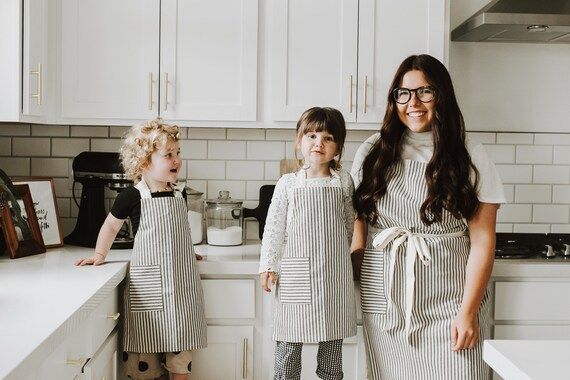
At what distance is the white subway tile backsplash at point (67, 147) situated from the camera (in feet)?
10.1

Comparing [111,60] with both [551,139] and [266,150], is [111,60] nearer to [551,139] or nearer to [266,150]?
[266,150]

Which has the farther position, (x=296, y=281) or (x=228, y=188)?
(x=228, y=188)

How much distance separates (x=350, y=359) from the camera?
257cm

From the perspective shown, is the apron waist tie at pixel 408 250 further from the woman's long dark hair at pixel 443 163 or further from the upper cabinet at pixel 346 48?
the upper cabinet at pixel 346 48

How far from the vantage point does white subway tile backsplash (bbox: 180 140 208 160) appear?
3117 mm

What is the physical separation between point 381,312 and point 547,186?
4.58 ft

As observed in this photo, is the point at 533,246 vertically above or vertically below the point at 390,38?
below

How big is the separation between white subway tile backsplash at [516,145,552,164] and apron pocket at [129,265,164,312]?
6.07ft

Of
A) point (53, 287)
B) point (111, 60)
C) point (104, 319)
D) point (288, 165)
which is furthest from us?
point (288, 165)

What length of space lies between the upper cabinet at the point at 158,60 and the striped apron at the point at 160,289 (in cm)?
60

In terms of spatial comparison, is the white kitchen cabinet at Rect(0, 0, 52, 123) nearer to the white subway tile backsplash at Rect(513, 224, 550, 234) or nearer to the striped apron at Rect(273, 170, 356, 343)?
the striped apron at Rect(273, 170, 356, 343)

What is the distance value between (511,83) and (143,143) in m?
1.81

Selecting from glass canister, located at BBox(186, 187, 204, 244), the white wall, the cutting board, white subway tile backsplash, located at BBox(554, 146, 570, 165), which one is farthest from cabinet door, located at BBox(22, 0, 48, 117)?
white subway tile backsplash, located at BBox(554, 146, 570, 165)

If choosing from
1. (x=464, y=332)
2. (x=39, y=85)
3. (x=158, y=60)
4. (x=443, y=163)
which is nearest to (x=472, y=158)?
(x=443, y=163)
